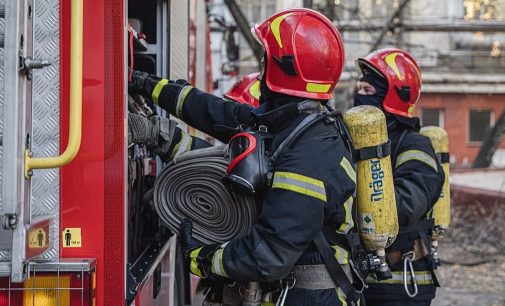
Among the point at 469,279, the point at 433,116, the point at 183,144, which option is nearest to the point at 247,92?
the point at 183,144

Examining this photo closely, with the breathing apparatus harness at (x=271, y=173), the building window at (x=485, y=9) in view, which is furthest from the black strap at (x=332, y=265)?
the building window at (x=485, y=9)

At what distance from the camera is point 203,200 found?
296 centimetres

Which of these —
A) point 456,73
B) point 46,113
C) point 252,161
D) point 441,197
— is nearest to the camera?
point 46,113

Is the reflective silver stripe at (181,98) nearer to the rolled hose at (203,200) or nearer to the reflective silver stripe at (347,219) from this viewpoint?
the rolled hose at (203,200)

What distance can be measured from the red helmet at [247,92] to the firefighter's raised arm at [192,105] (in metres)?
1.38

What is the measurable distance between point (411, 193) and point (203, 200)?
1244mm

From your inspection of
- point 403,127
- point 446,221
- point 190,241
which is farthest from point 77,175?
point 446,221

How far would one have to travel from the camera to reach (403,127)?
4051 millimetres

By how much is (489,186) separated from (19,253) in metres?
13.0

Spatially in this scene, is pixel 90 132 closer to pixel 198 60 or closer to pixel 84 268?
pixel 84 268

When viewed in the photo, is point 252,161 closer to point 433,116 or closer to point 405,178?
point 405,178

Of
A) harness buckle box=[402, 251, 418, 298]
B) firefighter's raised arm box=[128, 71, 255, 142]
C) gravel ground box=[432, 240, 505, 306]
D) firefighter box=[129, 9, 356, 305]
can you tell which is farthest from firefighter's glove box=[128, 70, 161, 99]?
gravel ground box=[432, 240, 505, 306]

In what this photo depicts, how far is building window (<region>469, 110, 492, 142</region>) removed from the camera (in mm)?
25234

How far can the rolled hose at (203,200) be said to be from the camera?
2.89m
